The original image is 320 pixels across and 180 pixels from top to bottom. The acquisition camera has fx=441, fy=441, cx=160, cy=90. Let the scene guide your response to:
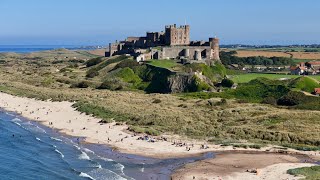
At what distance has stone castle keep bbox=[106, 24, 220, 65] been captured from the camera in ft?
282

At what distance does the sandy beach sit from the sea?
1400 millimetres

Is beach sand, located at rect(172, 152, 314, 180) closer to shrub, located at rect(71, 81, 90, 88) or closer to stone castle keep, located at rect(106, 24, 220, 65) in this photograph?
stone castle keep, located at rect(106, 24, 220, 65)

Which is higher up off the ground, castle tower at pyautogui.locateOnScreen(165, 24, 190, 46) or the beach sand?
castle tower at pyautogui.locateOnScreen(165, 24, 190, 46)

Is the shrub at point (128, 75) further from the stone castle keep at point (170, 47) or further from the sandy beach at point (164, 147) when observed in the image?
the sandy beach at point (164, 147)

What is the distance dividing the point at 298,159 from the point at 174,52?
53710 mm

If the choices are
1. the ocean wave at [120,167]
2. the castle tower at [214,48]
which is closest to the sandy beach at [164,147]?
the ocean wave at [120,167]

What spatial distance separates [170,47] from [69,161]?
54892mm

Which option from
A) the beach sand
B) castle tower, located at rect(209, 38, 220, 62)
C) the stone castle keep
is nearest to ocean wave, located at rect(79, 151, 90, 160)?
the beach sand

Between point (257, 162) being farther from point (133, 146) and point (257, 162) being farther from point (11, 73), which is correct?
point (11, 73)

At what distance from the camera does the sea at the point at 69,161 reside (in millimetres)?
31750

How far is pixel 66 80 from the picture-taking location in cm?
8669

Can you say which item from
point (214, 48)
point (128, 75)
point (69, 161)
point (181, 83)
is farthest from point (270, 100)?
point (128, 75)

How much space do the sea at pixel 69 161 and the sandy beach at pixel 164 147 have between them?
140 centimetres

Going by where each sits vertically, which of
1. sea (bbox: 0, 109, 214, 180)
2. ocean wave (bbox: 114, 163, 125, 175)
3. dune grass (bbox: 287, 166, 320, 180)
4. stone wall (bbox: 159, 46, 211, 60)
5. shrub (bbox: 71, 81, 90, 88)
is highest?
stone wall (bbox: 159, 46, 211, 60)
